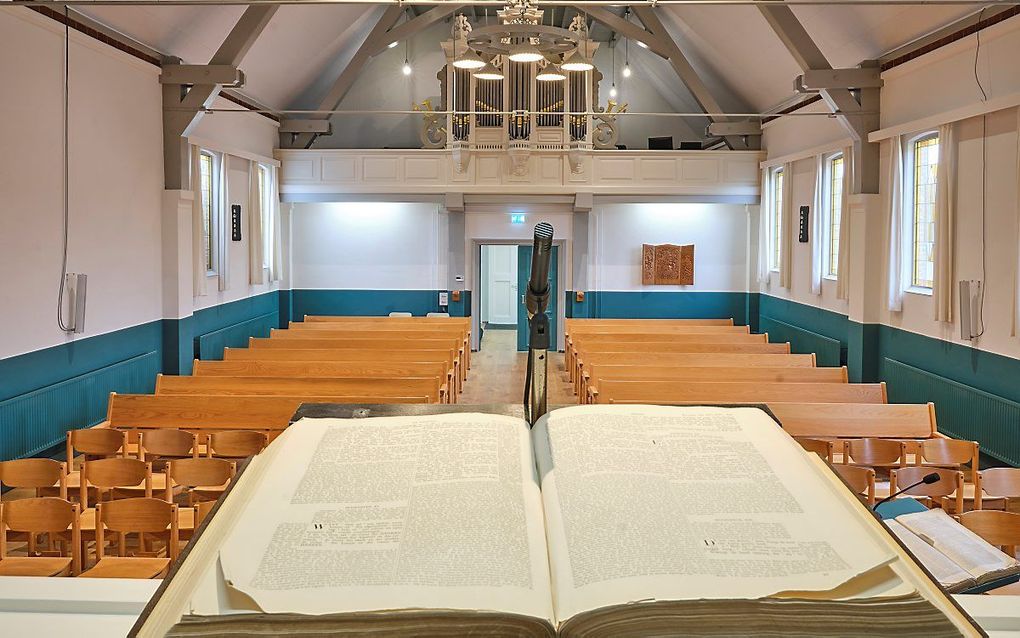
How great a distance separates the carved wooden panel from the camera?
16.7 metres

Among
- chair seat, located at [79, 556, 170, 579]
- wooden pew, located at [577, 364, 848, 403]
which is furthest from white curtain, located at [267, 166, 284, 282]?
chair seat, located at [79, 556, 170, 579]

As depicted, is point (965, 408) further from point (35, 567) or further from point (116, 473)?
point (35, 567)

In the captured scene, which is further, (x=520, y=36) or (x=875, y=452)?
(x=520, y=36)

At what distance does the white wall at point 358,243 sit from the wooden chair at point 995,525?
13466mm

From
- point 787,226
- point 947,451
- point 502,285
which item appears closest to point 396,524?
point 947,451

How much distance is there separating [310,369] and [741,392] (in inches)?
160

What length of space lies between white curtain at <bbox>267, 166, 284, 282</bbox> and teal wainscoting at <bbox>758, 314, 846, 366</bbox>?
27.5 feet

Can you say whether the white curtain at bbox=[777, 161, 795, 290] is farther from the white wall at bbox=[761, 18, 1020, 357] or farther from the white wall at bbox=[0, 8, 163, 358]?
the white wall at bbox=[0, 8, 163, 358]

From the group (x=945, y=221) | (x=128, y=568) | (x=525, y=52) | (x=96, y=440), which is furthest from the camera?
(x=945, y=221)

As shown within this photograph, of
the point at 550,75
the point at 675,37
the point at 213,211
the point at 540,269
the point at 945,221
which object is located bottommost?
the point at 540,269

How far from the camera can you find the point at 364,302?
16984mm

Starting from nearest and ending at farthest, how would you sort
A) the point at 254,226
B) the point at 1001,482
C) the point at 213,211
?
the point at 1001,482
the point at 213,211
the point at 254,226

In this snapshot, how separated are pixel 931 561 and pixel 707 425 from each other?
2.50 ft

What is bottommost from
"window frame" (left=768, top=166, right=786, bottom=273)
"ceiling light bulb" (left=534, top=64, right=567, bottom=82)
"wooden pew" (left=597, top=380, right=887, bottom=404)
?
"wooden pew" (left=597, top=380, right=887, bottom=404)
